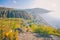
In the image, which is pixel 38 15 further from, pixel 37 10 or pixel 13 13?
pixel 13 13

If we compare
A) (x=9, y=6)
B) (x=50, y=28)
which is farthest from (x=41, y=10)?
(x=9, y=6)

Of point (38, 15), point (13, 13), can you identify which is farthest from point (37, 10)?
point (13, 13)

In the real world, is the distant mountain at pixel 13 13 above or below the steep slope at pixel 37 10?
below

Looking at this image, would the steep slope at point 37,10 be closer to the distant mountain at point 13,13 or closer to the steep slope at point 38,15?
the steep slope at point 38,15

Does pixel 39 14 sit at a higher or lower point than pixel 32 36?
higher

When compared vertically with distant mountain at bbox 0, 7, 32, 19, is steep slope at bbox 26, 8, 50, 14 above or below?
above

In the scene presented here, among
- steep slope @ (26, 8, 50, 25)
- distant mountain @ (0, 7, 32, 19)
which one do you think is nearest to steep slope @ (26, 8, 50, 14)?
steep slope @ (26, 8, 50, 25)

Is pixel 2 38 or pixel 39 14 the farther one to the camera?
pixel 39 14

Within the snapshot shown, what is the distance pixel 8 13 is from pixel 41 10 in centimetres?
70

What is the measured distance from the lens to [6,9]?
323 cm

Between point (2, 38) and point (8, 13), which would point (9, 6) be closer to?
point (8, 13)

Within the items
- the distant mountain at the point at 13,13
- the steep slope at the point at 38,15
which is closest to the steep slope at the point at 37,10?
the steep slope at the point at 38,15

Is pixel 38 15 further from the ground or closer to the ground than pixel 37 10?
closer to the ground

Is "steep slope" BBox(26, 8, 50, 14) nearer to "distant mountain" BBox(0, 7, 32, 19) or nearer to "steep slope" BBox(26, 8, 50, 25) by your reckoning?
"steep slope" BBox(26, 8, 50, 25)
